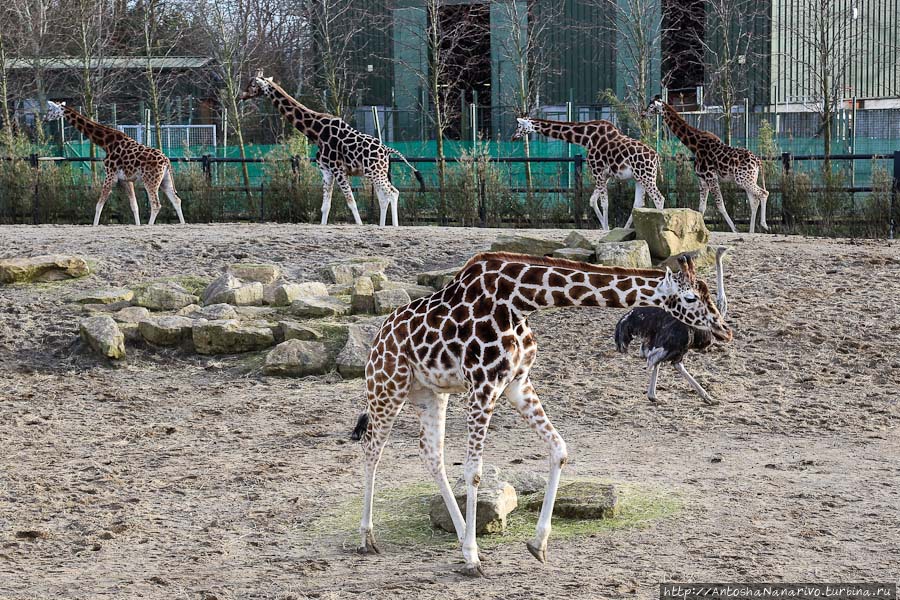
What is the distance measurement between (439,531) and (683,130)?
486 inches

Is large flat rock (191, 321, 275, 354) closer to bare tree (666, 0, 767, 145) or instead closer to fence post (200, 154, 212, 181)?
fence post (200, 154, 212, 181)

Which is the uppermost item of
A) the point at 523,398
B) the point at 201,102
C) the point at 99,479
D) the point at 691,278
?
the point at 201,102

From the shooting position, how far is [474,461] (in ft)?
18.2

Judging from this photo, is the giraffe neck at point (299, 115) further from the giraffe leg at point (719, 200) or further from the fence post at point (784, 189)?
the fence post at point (784, 189)

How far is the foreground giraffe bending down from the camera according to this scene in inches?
211

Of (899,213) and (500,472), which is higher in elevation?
(899,213)

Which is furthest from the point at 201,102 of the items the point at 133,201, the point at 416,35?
the point at 133,201

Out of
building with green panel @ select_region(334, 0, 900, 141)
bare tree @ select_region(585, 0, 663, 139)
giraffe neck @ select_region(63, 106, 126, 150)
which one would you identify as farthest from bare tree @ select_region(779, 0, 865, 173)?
giraffe neck @ select_region(63, 106, 126, 150)

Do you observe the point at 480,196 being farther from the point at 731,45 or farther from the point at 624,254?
the point at 731,45

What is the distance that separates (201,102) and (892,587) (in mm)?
32746

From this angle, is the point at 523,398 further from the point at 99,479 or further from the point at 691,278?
the point at 99,479

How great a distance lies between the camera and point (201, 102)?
117 ft

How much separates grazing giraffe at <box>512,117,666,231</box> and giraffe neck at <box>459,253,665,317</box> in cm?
1087

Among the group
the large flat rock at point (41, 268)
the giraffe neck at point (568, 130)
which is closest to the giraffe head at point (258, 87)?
the giraffe neck at point (568, 130)
